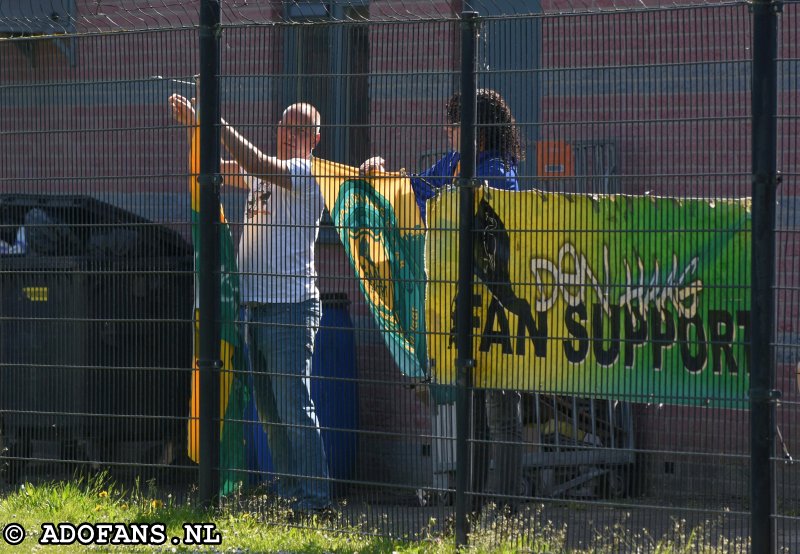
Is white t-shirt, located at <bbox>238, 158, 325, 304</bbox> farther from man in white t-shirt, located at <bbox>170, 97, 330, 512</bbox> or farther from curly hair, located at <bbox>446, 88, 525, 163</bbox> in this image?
curly hair, located at <bbox>446, 88, 525, 163</bbox>

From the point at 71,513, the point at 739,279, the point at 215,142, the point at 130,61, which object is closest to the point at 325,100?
the point at 215,142

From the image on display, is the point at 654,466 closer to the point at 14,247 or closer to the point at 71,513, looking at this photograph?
the point at 71,513

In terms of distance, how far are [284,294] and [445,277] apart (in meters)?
0.88

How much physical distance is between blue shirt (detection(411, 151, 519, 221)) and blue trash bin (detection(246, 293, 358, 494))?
2.39 ft

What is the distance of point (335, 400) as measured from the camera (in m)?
5.79

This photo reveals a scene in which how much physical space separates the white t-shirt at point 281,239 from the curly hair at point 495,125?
85 centimetres

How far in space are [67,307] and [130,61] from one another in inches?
52.0

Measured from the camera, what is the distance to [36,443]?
21.1 feet

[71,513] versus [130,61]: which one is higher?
[130,61]

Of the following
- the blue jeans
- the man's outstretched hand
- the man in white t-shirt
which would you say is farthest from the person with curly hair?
the man's outstretched hand

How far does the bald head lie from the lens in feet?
18.4
